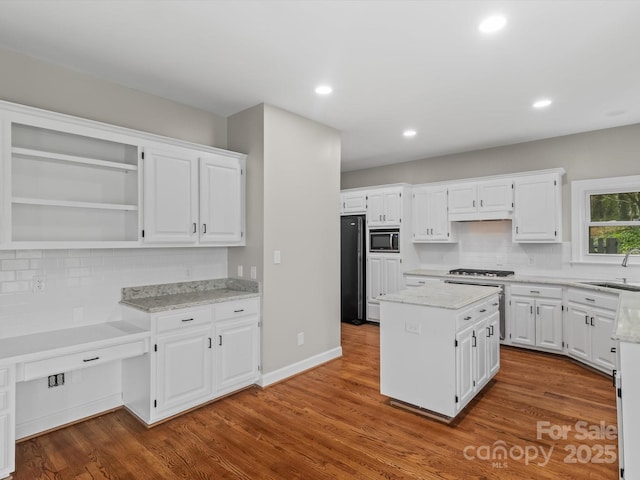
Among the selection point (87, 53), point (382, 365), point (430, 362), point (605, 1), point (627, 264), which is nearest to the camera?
point (605, 1)

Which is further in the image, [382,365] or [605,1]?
[382,365]

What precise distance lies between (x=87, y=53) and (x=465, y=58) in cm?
274

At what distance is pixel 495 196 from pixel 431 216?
0.96 meters

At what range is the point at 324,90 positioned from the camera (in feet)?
10.7

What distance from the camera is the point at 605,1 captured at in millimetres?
2082

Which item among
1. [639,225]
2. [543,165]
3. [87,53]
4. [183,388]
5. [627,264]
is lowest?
[183,388]

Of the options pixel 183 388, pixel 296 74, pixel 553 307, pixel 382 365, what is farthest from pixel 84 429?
pixel 553 307

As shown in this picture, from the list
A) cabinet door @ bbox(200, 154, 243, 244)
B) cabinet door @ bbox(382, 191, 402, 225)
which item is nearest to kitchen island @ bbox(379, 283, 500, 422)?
cabinet door @ bbox(200, 154, 243, 244)

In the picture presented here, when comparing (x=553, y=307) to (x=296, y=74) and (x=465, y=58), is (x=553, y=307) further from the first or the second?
(x=296, y=74)

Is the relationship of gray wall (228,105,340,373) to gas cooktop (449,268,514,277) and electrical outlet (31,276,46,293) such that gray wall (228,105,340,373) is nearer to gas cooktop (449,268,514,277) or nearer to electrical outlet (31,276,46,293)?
electrical outlet (31,276,46,293)

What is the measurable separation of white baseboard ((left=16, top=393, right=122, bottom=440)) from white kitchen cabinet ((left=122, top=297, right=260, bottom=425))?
0.36 ft

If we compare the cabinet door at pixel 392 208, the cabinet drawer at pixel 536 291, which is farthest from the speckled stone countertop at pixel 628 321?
the cabinet door at pixel 392 208

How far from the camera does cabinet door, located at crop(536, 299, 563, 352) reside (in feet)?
14.0

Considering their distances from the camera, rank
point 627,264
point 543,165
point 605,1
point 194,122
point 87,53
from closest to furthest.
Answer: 1. point 605,1
2. point 87,53
3. point 194,122
4. point 627,264
5. point 543,165
